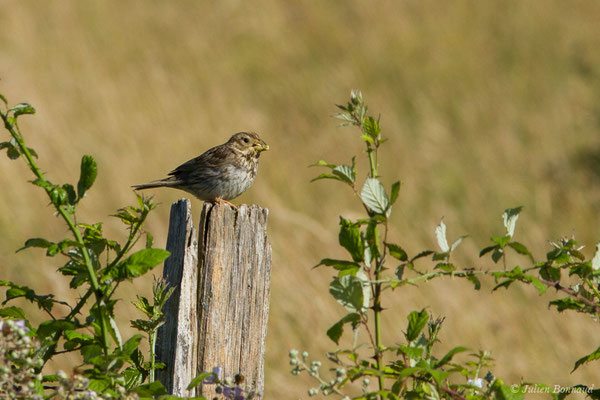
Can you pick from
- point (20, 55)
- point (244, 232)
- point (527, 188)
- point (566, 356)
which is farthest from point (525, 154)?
point (244, 232)

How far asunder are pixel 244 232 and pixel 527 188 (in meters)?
6.87

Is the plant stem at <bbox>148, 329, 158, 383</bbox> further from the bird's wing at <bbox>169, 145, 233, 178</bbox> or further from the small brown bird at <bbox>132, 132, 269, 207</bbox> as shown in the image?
the bird's wing at <bbox>169, 145, 233, 178</bbox>

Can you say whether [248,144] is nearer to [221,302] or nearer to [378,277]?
[221,302]

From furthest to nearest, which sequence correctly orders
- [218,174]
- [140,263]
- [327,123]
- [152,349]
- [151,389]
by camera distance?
[327,123], [218,174], [152,349], [151,389], [140,263]

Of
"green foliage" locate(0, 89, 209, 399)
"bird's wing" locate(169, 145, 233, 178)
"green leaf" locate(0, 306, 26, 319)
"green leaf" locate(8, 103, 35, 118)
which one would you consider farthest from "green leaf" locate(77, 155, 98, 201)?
"bird's wing" locate(169, 145, 233, 178)

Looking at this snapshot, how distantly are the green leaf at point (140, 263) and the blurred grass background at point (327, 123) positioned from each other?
4223 millimetres

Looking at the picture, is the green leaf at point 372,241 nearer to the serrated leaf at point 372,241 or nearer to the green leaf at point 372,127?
the serrated leaf at point 372,241

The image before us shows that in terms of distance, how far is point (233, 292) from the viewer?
2.76 metres

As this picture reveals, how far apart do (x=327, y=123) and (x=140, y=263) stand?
816 cm

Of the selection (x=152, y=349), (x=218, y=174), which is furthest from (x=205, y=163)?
(x=152, y=349)

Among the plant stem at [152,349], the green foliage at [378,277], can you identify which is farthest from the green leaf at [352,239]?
the plant stem at [152,349]

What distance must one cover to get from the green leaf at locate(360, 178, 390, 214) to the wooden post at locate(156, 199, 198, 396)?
30.1 inches

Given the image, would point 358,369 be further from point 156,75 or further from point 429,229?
point 156,75

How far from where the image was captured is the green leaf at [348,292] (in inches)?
88.0
